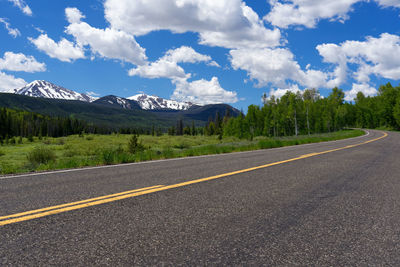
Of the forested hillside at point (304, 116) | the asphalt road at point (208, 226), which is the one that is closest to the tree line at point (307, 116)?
the forested hillside at point (304, 116)

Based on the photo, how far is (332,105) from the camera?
89000mm

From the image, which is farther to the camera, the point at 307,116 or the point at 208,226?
the point at 307,116

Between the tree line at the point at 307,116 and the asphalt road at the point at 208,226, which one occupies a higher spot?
the tree line at the point at 307,116

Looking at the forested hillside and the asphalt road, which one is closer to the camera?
the asphalt road

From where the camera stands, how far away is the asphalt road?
2.42 metres

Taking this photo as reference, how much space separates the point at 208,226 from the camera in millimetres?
3143

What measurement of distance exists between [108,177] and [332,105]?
97142 millimetres

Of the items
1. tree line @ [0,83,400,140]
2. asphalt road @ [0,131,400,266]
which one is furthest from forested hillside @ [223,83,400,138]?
asphalt road @ [0,131,400,266]

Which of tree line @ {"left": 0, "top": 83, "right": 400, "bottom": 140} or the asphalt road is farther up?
tree line @ {"left": 0, "top": 83, "right": 400, "bottom": 140}

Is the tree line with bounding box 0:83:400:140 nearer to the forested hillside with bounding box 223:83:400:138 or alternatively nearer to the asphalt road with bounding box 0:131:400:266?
the forested hillside with bounding box 223:83:400:138

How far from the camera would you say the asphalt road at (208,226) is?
2.42m

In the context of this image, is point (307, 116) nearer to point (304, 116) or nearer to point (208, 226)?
point (304, 116)

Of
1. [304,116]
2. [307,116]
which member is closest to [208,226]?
[307,116]

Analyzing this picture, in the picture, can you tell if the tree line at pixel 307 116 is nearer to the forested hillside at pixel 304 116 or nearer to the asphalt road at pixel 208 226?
the forested hillside at pixel 304 116
